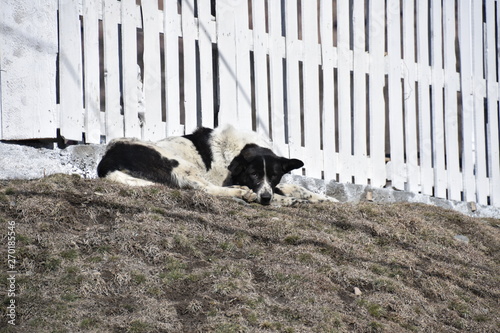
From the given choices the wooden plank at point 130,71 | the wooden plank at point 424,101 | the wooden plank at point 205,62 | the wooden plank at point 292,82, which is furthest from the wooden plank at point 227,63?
the wooden plank at point 424,101

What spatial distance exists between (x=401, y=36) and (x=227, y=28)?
9.14 feet

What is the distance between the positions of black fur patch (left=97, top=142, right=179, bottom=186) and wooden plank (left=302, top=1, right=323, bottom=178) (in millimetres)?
2002

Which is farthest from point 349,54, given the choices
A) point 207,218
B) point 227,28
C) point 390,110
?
point 207,218

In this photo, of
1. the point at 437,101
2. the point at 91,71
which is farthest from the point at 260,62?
the point at 437,101

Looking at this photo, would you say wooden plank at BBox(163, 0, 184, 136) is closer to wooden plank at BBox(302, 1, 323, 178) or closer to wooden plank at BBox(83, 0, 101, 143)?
wooden plank at BBox(83, 0, 101, 143)

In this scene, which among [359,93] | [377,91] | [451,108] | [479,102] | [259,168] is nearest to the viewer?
[259,168]

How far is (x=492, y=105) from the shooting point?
10805mm

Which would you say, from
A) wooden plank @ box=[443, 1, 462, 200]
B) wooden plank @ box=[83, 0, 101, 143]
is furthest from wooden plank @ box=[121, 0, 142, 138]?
wooden plank @ box=[443, 1, 462, 200]

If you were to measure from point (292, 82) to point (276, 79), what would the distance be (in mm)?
203

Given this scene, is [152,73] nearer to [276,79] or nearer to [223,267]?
[276,79]

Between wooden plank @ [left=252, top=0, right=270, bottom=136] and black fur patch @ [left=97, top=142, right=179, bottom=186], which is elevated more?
wooden plank @ [left=252, top=0, right=270, bottom=136]

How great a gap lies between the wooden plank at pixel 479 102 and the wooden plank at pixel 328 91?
2.48 metres

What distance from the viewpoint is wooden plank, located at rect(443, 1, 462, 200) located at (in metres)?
10.2

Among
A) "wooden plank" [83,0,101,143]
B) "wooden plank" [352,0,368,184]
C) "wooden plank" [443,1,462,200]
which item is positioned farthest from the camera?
"wooden plank" [443,1,462,200]
